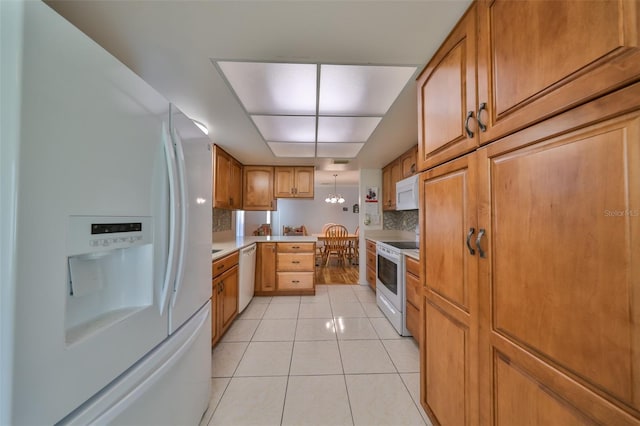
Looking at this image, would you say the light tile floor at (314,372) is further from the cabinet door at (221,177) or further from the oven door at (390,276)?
the cabinet door at (221,177)

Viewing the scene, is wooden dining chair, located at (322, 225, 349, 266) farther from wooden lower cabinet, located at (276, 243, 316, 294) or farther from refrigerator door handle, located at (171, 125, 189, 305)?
refrigerator door handle, located at (171, 125, 189, 305)

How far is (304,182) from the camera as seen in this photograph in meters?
3.89

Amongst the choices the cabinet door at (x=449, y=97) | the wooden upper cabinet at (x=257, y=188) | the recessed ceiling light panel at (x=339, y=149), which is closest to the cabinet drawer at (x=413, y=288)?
the cabinet door at (x=449, y=97)

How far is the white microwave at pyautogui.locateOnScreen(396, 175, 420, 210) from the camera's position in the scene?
8.41 ft

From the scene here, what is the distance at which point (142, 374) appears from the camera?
78 centimetres

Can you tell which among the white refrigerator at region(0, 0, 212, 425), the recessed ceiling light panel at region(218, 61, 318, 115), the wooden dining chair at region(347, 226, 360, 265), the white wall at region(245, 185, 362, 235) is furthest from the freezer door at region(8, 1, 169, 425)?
the white wall at region(245, 185, 362, 235)

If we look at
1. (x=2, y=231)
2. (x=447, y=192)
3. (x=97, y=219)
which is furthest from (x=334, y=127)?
(x=2, y=231)

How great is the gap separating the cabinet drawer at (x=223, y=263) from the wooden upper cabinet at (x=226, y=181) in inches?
29.8

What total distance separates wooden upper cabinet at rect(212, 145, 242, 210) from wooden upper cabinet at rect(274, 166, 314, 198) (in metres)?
0.62

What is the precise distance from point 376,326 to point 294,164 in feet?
8.73

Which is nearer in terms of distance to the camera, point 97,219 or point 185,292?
point 97,219

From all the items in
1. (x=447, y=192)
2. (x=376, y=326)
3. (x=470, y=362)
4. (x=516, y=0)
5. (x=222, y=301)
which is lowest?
(x=376, y=326)

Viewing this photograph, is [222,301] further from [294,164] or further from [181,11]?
[294,164]

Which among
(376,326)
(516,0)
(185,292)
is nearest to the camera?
(516,0)
